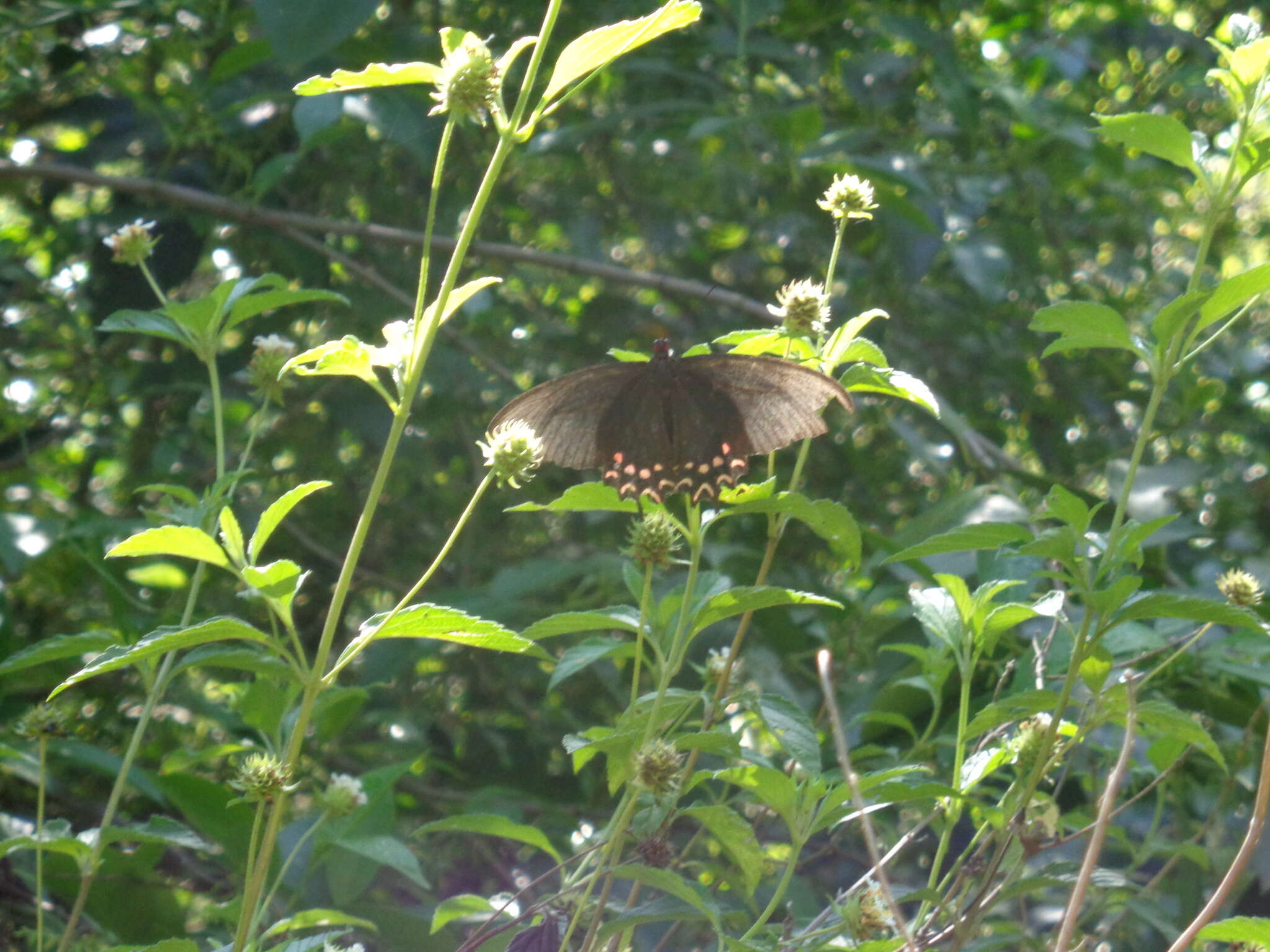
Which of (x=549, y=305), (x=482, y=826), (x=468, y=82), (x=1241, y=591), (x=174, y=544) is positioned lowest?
(x=549, y=305)

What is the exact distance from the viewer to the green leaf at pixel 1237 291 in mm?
877

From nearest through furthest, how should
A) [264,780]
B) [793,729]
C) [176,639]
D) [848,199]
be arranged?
[176,639]
[264,780]
[793,729]
[848,199]

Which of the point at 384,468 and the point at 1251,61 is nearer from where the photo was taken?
the point at 384,468

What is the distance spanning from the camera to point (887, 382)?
92 centimetres

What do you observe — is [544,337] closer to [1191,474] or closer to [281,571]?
[1191,474]

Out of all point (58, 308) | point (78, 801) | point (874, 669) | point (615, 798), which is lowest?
point (615, 798)

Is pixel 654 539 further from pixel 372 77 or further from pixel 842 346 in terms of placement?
pixel 372 77

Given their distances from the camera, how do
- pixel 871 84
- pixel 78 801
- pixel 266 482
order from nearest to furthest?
pixel 78 801
pixel 266 482
pixel 871 84

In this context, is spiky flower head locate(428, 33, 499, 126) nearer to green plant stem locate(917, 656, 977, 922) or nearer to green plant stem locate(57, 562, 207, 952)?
green plant stem locate(57, 562, 207, 952)

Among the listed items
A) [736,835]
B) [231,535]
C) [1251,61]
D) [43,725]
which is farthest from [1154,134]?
[43,725]

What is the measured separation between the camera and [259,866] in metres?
0.73

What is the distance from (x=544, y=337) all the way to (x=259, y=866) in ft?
6.05

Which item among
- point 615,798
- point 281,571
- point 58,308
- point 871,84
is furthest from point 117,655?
point 871,84

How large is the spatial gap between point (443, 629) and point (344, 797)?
507 mm
